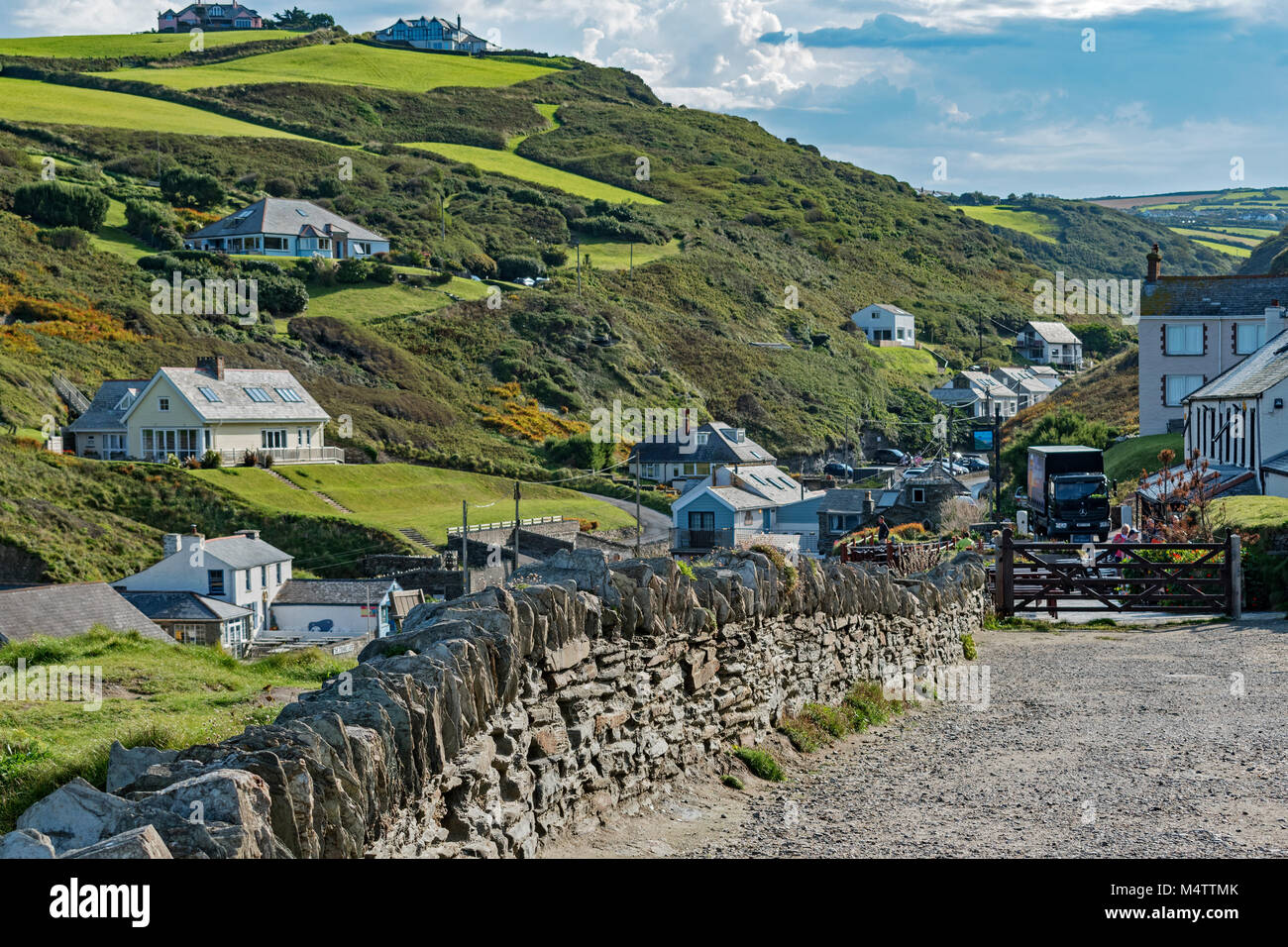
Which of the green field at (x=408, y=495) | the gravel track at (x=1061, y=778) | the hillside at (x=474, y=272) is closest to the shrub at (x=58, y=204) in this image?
the hillside at (x=474, y=272)

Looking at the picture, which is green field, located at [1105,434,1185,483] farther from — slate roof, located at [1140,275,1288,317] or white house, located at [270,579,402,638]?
white house, located at [270,579,402,638]

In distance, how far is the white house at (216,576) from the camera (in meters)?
39.4

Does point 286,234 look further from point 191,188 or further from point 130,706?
point 130,706

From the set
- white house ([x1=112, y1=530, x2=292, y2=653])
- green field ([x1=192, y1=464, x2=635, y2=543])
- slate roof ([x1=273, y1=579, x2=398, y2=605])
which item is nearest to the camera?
white house ([x1=112, y1=530, x2=292, y2=653])

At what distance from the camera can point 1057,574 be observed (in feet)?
77.5

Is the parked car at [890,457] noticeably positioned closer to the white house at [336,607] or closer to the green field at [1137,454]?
→ the green field at [1137,454]

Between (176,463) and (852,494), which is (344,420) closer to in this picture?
(176,463)

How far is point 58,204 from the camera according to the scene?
3693 inches

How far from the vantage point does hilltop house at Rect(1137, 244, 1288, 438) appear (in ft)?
171

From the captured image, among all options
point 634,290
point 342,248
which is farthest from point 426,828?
point 634,290

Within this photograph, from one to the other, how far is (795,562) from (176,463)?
50.0 meters

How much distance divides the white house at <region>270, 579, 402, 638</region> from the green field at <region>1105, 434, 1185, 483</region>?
87.6 ft

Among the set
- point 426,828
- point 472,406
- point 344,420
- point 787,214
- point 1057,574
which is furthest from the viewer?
point 787,214

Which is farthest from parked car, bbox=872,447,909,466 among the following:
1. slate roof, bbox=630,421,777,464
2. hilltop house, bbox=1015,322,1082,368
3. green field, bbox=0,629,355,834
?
green field, bbox=0,629,355,834
